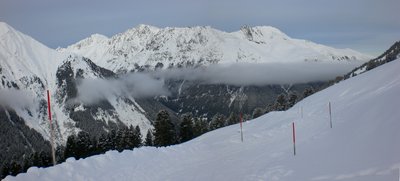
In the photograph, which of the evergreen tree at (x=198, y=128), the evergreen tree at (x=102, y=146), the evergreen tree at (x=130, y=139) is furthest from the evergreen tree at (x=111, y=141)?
the evergreen tree at (x=198, y=128)

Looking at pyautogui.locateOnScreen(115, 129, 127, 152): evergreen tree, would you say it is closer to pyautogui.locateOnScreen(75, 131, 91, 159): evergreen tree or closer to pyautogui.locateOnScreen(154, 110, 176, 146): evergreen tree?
pyautogui.locateOnScreen(75, 131, 91, 159): evergreen tree

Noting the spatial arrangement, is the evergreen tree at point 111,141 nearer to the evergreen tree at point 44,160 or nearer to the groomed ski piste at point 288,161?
the evergreen tree at point 44,160

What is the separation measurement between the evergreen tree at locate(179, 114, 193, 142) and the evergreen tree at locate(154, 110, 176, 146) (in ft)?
18.8

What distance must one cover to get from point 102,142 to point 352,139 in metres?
58.9

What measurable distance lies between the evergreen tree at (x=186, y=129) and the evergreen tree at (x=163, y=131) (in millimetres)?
5724

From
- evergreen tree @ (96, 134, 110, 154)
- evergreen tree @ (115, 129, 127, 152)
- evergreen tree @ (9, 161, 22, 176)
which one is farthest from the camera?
evergreen tree @ (96, 134, 110, 154)

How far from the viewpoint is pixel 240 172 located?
1850 cm

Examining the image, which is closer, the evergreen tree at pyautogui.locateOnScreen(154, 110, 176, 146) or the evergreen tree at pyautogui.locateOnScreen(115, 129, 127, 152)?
the evergreen tree at pyautogui.locateOnScreen(154, 110, 176, 146)

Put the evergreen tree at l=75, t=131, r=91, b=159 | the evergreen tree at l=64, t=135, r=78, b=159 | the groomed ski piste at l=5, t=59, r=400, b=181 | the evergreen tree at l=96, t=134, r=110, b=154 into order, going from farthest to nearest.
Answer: the evergreen tree at l=96, t=134, r=110, b=154 → the evergreen tree at l=75, t=131, r=91, b=159 → the evergreen tree at l=64, t=135, r=78, b=159 → the groomed ski piste at l=5, t=59, r=400, b=181

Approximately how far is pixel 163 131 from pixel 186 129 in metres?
7.21

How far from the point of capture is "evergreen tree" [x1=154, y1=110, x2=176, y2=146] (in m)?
69.8

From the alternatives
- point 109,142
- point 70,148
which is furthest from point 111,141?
point 70,148

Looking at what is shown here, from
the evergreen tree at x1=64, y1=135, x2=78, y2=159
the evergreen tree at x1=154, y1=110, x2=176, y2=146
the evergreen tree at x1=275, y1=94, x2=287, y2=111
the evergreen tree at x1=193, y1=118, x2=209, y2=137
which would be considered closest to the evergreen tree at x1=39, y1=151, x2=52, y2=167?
the evergreen tree at x1=64, y1=135, x2=78, y2=159

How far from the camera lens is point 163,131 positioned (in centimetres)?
7025
